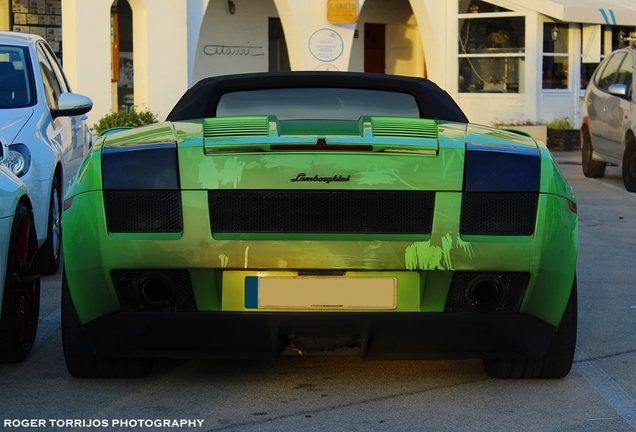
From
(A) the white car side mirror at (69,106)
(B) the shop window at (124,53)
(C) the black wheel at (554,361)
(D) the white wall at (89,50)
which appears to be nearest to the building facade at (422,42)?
(B) the shop window at (124,53)

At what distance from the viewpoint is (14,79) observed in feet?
25.8

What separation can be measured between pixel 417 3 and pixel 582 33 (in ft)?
11.5

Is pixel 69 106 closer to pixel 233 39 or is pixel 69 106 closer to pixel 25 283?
pixel 25 283

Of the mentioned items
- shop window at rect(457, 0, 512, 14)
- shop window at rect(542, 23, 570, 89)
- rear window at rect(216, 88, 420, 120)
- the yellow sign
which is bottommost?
rear window at rect(216, 88, 420, 120)

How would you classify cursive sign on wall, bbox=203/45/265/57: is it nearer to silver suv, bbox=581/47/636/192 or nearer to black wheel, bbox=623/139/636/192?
silver suv, bbox=581/47/636/192

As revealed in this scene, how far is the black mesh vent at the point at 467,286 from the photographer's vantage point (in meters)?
4.20

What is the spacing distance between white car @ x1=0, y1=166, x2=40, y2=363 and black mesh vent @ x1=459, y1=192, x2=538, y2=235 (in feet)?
6.26

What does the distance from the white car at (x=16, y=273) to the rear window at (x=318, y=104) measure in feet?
3.39

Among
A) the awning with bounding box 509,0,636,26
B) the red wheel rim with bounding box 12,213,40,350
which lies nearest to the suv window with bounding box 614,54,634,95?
Result: the awning with bounding box 509,0,636,26

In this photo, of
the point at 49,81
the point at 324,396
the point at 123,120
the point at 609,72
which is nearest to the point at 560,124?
the point at 609,72

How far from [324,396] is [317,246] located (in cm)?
71

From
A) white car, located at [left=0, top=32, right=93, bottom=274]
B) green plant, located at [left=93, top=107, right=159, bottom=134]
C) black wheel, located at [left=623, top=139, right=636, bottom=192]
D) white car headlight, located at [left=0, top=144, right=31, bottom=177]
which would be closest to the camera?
white car headlight, located at [left=0, top=144, right=31, bottom=177]

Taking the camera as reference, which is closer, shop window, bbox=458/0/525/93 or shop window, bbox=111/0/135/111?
shop window, bbox=111/0/135/111

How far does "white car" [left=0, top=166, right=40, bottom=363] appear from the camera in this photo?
4766mm
